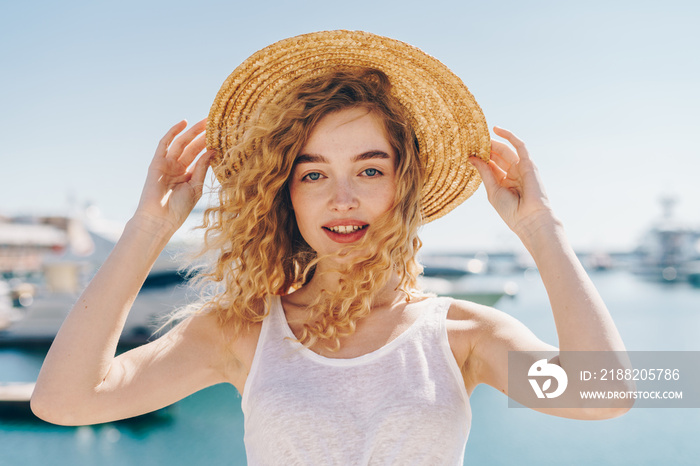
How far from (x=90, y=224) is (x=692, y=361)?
23310mm

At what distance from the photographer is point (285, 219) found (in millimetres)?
1758

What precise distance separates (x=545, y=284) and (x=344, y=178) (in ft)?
2.13

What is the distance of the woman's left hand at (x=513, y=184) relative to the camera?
137 centimetres

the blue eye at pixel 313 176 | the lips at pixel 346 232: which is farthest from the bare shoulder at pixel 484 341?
the blue eye at pixel 313 176

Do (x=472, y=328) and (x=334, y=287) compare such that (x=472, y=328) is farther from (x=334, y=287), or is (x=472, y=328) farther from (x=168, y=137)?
(x=168, y=137)

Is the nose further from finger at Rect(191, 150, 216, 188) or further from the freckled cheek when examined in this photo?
finger at Rect(191, 150, 216, 188)

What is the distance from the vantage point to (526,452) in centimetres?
505

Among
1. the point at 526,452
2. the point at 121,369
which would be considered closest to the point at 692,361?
the point at 526,452

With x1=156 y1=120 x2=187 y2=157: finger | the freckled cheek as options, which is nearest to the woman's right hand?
x1=156 y1=120 x2=187 y2=157: finger

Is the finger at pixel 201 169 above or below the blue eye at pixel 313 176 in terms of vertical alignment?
below

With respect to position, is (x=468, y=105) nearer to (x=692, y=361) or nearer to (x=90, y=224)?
(x=692, y=361)

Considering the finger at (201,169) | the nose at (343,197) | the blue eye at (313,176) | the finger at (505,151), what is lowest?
the finger at (201,169)

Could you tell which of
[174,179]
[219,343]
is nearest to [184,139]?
[174,179]

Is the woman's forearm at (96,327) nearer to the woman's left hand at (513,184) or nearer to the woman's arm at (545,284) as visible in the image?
the woman's arm at (545,284)
